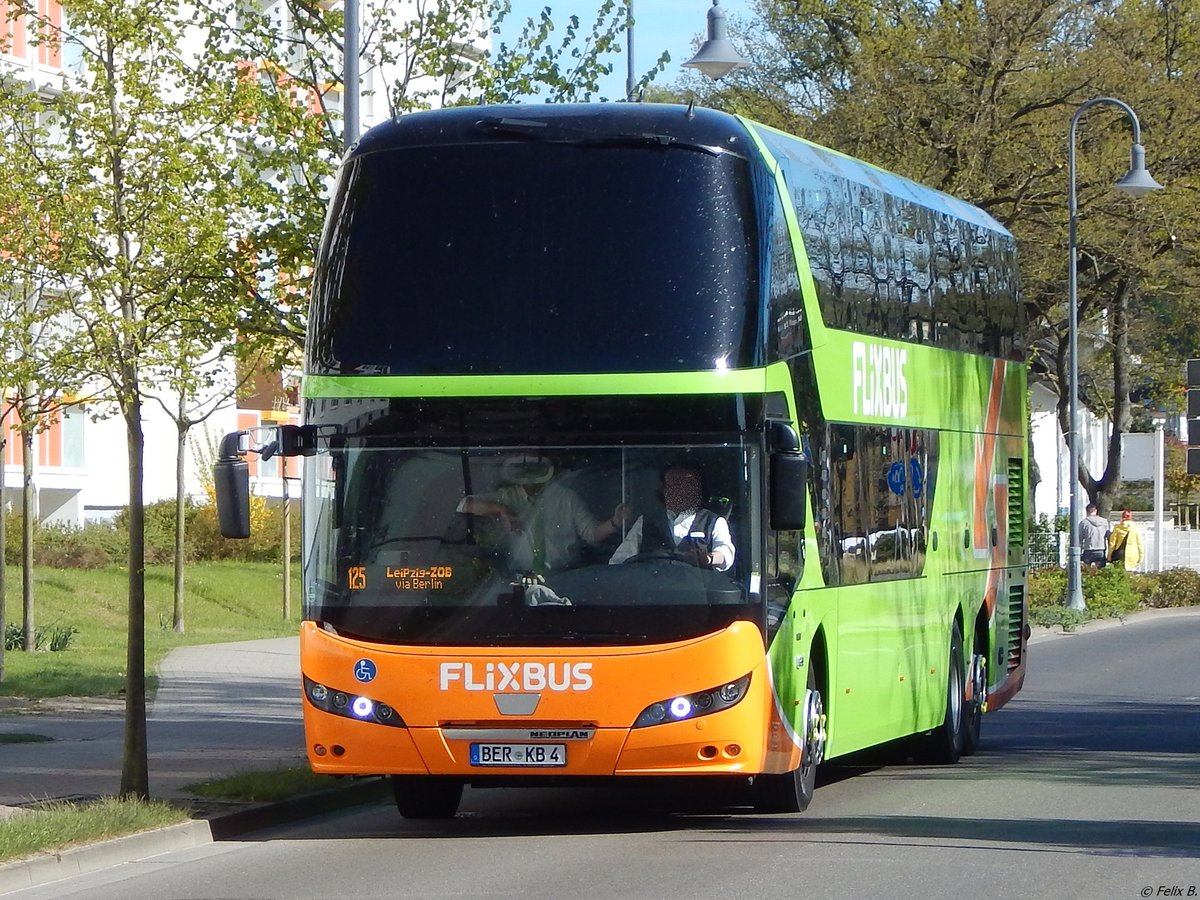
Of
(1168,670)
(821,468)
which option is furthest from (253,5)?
(1168,670)

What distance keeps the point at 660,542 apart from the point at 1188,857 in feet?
10.4

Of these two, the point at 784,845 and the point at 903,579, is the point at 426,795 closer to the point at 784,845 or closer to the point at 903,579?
the point at 784,845

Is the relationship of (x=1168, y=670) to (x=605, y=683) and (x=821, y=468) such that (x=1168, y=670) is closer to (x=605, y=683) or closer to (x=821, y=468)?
(x=821, y=468)

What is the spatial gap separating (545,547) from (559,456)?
1.66ft

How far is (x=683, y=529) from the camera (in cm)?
1126

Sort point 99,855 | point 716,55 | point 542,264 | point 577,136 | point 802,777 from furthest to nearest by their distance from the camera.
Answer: point 716,55 → point 802,777 → point 577,136 → point 542,264 → point 99,855

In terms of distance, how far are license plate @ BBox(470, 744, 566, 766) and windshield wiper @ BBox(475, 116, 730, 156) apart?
3.40 meters

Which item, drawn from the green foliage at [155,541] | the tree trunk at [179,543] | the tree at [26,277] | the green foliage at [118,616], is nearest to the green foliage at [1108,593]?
the green foliage at [118,616]

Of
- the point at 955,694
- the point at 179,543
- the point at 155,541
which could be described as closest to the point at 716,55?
the point at 955,694

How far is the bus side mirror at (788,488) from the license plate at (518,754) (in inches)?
68.3

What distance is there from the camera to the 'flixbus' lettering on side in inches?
533

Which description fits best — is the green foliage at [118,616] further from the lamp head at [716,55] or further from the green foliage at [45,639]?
the lamp head at [716,55]

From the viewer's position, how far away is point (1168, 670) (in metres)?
25.8

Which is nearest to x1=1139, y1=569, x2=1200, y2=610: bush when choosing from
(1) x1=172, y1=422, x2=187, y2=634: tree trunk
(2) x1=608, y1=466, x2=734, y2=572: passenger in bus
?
(1) x1=172, y1=422, x2=187, y2=634: tree trunk
